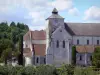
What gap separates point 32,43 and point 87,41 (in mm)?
10957

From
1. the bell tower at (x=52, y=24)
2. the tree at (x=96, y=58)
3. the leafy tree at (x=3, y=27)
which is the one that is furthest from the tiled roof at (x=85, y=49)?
the leafy tree at (x=3, y=27)

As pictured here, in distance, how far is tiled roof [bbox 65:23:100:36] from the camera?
8925 centimetres

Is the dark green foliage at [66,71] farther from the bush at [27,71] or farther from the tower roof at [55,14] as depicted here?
the tower roof at [55,14]

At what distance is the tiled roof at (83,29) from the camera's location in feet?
293

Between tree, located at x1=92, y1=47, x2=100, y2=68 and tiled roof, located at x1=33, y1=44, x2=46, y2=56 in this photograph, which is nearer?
tree, located at x1=92, y1=47, x2=100, y2=68

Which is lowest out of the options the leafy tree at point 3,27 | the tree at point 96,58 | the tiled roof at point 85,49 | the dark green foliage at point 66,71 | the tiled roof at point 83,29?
the dark green foliage at point 66,71

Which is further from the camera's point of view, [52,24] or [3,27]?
[3,27]

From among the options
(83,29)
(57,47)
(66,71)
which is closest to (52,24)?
(57,47)

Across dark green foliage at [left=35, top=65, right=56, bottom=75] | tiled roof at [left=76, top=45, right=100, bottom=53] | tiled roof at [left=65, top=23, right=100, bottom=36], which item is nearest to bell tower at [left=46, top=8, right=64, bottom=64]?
tiled roof at [left=65, top=23, right=100, bottom=36]

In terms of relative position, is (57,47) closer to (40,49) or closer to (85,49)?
(40,49)

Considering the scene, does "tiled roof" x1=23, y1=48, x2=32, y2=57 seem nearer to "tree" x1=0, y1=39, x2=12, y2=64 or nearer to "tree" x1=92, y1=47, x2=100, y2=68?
"tree" x1=0, y1=39, x2=12, y2=64

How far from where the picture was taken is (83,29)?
90062 millimetres

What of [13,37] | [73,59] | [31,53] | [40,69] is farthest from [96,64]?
[13,37]

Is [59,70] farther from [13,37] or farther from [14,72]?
[13,37]
